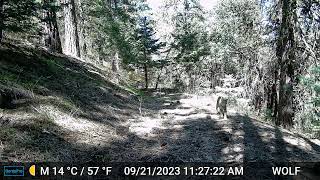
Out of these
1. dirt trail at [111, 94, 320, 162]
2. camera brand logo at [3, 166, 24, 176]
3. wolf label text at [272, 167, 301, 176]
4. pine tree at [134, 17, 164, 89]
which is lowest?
wolf label text at [272, 167, 301, 176]

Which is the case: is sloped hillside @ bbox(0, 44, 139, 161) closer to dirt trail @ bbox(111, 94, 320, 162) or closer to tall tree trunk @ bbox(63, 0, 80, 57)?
dirt trail @ bbox(111, 94, 320, 162)

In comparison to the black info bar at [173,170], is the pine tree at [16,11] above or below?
above

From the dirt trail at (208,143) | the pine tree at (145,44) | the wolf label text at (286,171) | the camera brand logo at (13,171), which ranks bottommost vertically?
the wolf label text at (286,171)

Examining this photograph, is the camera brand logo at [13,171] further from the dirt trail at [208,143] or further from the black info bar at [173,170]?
the dirt trail at [208,143]

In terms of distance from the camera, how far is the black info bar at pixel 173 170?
13.2 feet

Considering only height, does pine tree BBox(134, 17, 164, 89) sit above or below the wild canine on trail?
above

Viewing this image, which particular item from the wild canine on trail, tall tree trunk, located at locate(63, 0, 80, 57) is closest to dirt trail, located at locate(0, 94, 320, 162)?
the wild canine on trail

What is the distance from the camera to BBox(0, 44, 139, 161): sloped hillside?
4.56 metres

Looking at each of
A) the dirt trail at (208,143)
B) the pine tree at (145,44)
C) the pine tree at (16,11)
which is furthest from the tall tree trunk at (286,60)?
the pine tree at (145,44)

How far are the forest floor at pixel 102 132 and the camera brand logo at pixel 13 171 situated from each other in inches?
8.8

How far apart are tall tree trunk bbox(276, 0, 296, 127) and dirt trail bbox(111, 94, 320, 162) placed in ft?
6.56

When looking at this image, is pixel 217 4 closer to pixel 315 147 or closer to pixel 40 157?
pixel 315 147

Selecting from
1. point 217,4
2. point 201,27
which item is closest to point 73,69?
point 201,27

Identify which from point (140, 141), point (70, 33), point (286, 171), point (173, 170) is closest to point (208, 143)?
point (140, 141)
